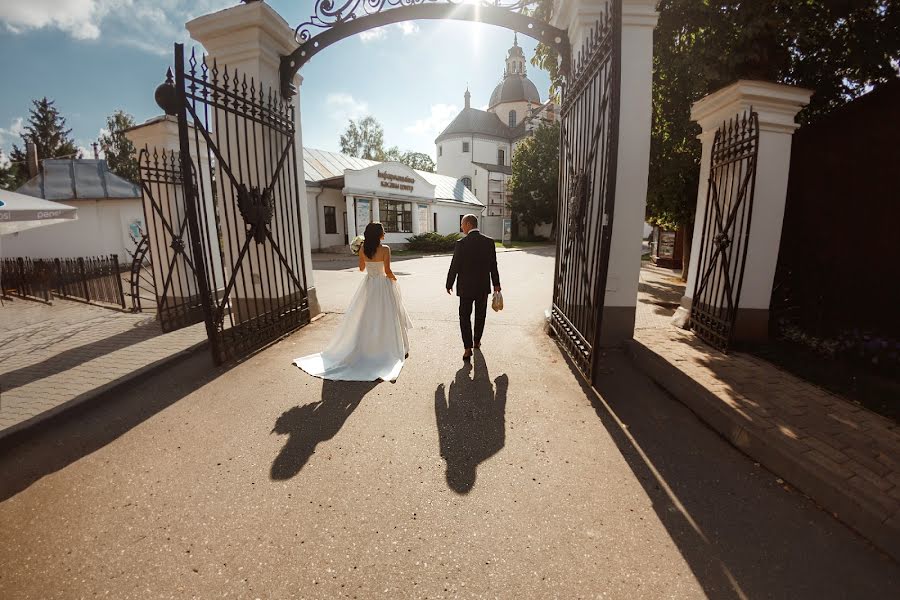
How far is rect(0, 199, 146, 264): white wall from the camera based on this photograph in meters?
17.4

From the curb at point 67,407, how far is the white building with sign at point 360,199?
17.5 m

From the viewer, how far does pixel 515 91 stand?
169 feet

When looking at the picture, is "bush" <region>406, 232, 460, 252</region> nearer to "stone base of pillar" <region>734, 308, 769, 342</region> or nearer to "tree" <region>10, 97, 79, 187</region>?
"stone base of pillar" <region>734, 308, 769, 342</region>

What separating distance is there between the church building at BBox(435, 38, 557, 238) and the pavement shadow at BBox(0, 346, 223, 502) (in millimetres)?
36501

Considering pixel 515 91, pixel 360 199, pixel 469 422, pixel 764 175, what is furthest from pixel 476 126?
pixel 469 422

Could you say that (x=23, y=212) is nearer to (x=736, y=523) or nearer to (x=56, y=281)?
(x=56, y=281)

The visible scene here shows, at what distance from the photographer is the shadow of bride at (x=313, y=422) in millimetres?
2969

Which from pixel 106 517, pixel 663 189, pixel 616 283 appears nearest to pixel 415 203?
pixel 663 189

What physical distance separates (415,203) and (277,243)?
21.0m

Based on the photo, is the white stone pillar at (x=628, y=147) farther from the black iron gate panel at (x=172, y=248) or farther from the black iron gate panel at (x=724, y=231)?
the black iron gate panel at (x=172, y=248)

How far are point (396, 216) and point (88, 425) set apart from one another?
23016 millimetres

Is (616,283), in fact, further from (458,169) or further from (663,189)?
(458,169)

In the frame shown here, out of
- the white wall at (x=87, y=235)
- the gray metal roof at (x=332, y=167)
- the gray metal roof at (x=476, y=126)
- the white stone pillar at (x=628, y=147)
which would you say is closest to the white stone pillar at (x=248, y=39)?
the white stone pillar at (x=628, y=147)

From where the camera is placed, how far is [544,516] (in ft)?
7.91
